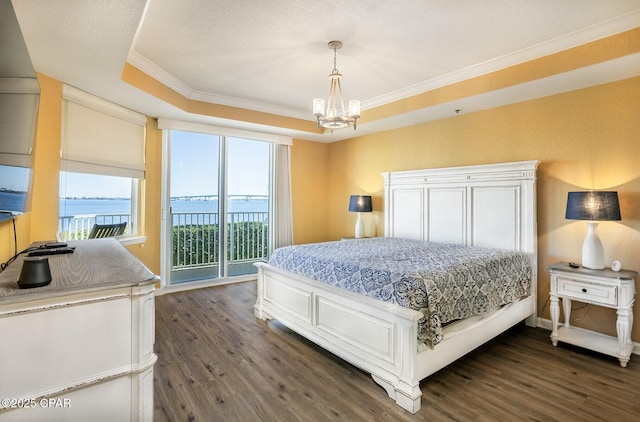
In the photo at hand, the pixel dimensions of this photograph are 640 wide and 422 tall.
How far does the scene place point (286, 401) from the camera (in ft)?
7.00

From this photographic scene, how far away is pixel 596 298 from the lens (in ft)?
8.90

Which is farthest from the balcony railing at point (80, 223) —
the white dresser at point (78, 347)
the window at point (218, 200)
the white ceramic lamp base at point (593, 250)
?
the white ceramic lamp base at point (593, 250)

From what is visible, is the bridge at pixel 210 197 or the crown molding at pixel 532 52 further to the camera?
the bridge at pixel 210 197

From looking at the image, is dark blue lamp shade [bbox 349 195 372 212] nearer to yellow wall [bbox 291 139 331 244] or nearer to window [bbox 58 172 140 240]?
yellow wall [bbox 291 139 331 244]

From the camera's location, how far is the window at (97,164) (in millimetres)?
3365

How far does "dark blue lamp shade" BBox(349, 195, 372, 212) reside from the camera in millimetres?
5085

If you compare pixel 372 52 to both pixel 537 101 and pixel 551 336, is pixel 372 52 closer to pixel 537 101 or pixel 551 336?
pixel 537 101

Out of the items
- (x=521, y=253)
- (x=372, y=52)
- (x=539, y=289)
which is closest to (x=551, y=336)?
(x=539, y=289)

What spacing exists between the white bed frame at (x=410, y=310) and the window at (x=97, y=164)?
215 centimetres

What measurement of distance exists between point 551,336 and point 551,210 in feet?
4.22

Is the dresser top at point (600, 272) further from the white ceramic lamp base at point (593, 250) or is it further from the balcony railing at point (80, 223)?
the balcony railing at point (80, 223)

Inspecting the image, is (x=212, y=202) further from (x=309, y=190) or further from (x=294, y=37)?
(x=294, y=37)

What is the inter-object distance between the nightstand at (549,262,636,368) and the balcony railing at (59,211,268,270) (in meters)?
4.24

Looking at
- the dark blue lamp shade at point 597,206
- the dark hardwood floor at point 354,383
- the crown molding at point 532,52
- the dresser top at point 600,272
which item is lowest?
the dark hardwood floor at point 354,383
